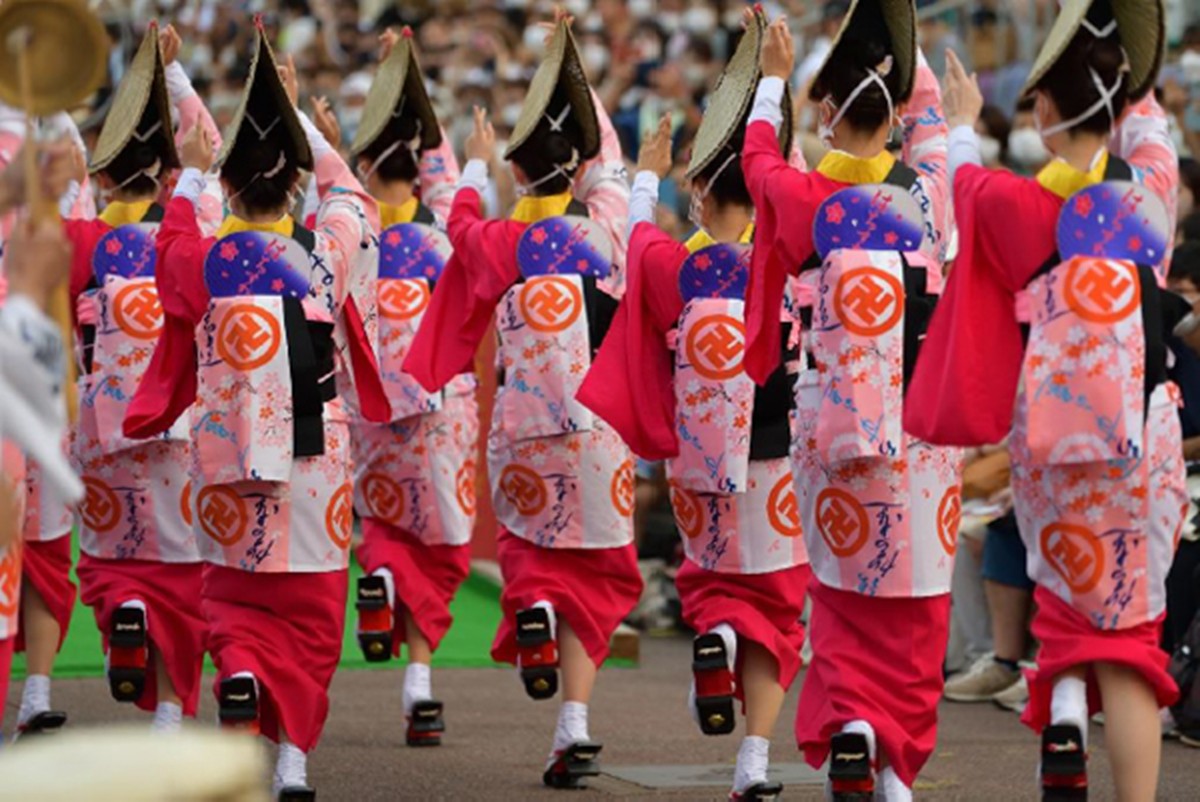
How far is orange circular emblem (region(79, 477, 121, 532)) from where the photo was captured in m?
7.34

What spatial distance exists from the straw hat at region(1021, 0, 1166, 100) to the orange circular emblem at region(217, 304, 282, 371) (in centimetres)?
219

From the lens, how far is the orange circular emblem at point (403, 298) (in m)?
8.11

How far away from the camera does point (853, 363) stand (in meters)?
5.68

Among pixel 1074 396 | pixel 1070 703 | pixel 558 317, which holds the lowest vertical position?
pixel 1070 703

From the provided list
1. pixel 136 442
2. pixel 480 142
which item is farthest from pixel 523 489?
pixel 136 442

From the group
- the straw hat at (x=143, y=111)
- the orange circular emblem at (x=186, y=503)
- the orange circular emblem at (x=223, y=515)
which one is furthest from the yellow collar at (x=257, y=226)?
the orange circular emblem at (x=186, y=503)

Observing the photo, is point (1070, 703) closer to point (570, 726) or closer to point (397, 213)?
point (570, 726)

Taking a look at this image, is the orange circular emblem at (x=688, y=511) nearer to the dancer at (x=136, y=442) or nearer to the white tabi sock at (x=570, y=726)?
the white tabi sock at (x=570, y=726)

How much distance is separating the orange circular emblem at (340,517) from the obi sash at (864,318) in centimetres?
149

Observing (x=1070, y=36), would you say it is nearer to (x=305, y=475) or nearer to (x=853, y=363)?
(x=853, y=363)

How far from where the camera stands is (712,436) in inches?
254

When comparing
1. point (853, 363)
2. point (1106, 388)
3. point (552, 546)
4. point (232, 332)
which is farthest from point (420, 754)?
point (1106, 388)

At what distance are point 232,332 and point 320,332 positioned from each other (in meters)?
0.27

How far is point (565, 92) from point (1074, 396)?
8.59 ft
